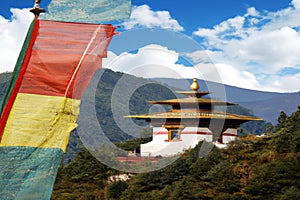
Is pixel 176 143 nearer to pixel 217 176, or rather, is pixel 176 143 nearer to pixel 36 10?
pixel 217 176

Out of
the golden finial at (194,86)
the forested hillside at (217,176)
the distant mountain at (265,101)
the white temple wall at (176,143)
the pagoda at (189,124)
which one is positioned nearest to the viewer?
the forested hillside at (217,176)

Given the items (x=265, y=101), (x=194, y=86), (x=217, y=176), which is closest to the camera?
(x=217, y=176)

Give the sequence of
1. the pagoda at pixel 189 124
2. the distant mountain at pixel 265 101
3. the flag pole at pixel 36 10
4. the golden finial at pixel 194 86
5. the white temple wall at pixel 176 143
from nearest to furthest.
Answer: the flag pole at pixel 36 10
the white temple wall at pixel 176 143
the pagoda at pixel 189 124
the golden finial at pixel 194 86
the distant mountain at pixel 265 101

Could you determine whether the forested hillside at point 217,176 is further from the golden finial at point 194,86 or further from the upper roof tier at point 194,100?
the golden finial at point 194,86

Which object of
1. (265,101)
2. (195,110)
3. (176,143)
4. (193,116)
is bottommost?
(176,143)

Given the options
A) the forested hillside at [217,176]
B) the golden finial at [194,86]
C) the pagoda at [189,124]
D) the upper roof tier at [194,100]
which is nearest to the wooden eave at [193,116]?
the pagoda at [189,124]

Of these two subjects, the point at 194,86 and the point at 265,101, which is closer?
the point at 194,86

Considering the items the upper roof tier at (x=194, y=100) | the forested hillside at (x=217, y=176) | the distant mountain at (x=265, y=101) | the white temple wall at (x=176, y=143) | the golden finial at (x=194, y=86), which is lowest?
the forested hillside at (x=217, y=176)

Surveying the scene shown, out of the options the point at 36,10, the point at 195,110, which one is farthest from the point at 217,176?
the point at 36,10
